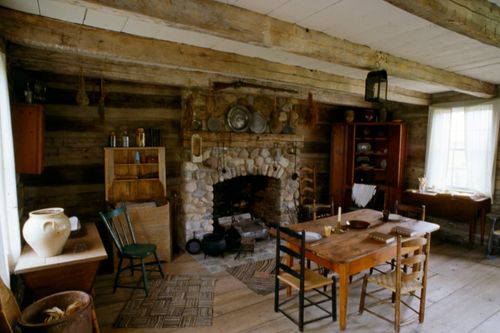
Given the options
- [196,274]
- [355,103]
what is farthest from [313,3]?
[355,103]

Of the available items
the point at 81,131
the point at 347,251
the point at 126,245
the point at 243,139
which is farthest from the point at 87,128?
the point at 347,251

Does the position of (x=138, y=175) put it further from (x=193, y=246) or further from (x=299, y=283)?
(x=299, y=283)

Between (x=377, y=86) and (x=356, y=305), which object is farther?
(x=356, y=305)

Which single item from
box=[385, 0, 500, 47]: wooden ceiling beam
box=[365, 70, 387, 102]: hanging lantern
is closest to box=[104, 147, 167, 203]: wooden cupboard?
box=[365, 70, 387, 102]: hanging lantern

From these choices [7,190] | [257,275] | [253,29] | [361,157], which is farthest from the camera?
[361,157]

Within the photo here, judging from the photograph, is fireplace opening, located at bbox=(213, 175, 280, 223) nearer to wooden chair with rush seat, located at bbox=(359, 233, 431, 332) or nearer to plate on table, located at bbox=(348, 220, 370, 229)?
plate on table, located at bbox=(348, 220, 370, 229)

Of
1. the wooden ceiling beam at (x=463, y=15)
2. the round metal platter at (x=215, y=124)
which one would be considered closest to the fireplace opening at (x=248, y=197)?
the round metal platter at (x=215, y=124)

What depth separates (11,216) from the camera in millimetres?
2514

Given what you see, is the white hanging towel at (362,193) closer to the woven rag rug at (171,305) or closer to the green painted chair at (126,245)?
the woven rag rug at (171,305)

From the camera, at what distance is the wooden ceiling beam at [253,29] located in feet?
5.43

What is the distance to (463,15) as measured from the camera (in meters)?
1.81

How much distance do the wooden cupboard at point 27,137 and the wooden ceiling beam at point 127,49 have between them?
544 mm

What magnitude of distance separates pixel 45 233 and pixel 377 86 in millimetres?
3034

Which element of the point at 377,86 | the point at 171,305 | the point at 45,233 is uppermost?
the point at 377,86
